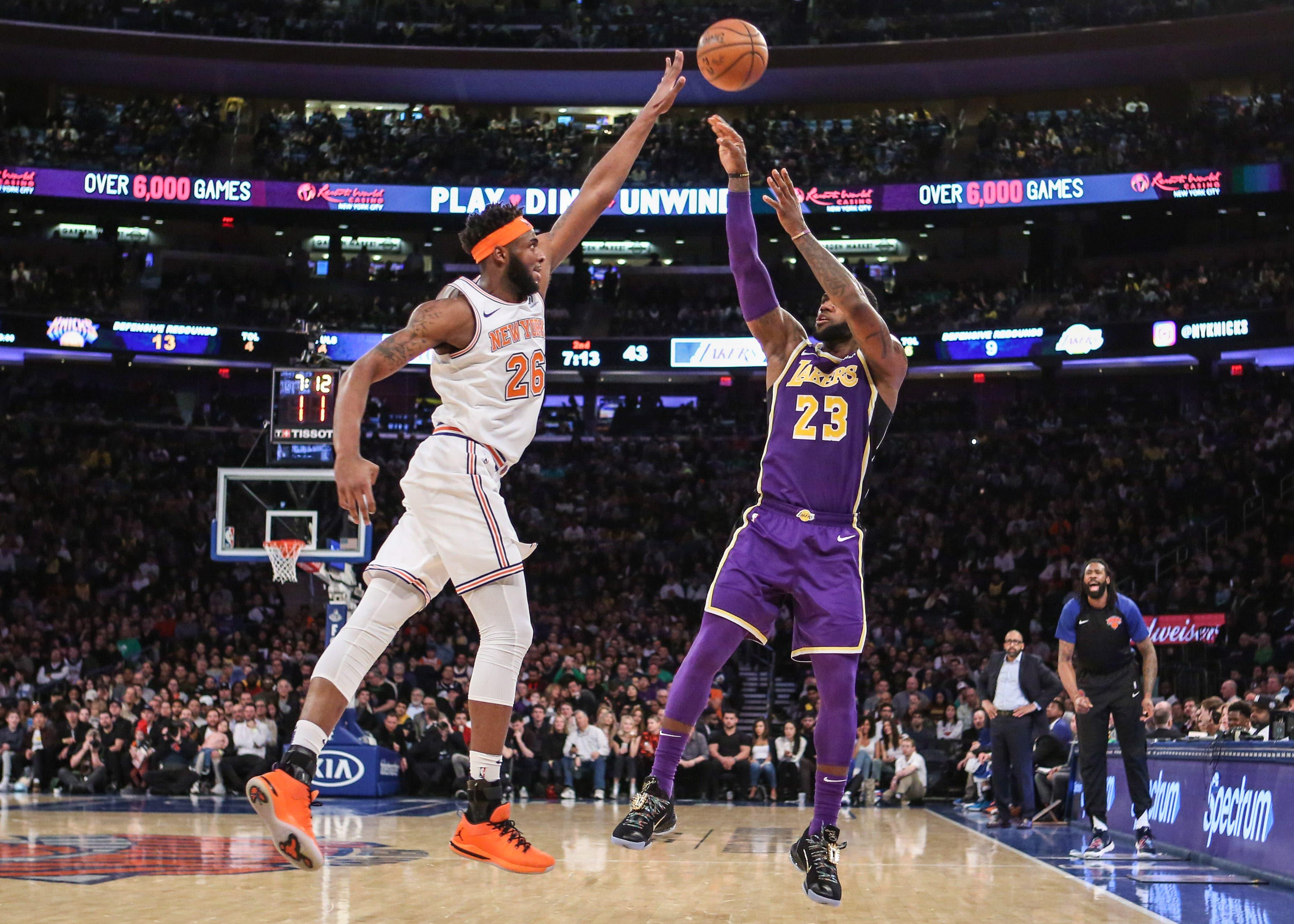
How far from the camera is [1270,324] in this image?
27750mm

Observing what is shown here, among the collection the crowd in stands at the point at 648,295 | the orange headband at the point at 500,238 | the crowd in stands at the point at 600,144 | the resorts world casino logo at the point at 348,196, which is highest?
the crowd in stands at the point at 600,144

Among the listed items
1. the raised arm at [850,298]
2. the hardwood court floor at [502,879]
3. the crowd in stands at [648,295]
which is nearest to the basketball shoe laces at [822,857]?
the hardwood court floor at [502,879]

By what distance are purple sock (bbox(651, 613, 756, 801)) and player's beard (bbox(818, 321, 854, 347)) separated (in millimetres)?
1471

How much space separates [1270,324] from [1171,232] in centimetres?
647

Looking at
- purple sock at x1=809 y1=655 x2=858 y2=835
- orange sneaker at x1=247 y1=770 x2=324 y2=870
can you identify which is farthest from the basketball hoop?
orange sneaker at x1=247 y1=770 x2=324 y2=870

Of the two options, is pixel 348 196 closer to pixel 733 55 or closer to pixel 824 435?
pixel 733 55

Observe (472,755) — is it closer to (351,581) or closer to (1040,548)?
(351,581)

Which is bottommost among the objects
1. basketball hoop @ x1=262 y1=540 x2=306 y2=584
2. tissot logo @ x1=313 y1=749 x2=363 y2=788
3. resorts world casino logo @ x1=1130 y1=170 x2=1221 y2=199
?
tissot logo @ x1=313 y1=749 x2=363 y2=788

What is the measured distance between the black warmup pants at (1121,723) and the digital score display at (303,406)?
Result: 10482 millimetres

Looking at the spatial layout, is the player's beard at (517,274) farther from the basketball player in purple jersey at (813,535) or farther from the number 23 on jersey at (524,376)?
the basketball player in purple jersey at (813,535)

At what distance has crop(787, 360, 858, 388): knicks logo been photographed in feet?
20.5

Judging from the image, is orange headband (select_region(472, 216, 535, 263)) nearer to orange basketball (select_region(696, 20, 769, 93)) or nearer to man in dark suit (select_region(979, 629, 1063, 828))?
orange basketball (select_region(696, 20, 769, 93))

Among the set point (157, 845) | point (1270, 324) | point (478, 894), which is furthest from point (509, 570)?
point (1270, 324)

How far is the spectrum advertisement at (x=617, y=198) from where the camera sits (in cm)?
3016
